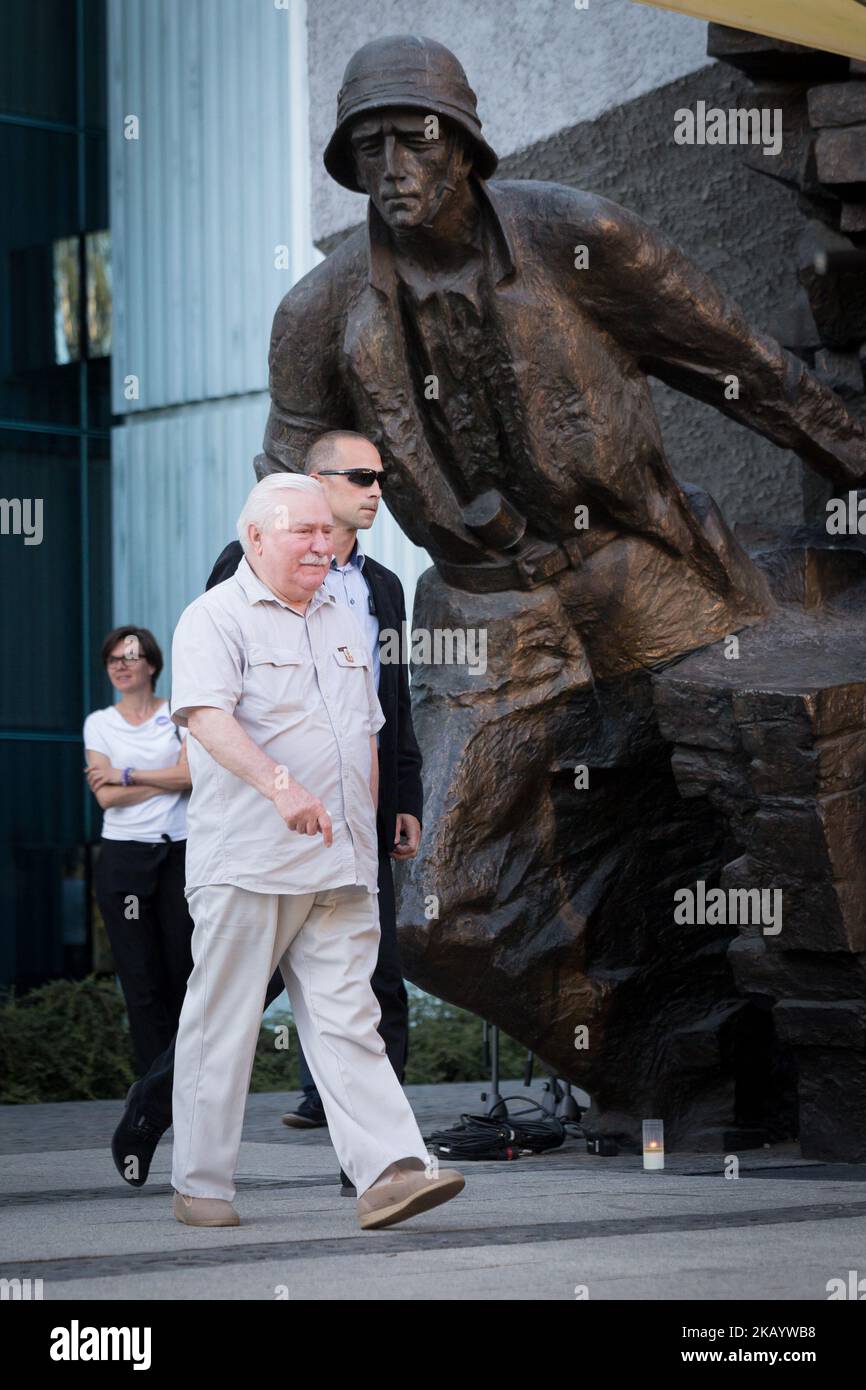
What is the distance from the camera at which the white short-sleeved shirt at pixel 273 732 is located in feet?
16.1

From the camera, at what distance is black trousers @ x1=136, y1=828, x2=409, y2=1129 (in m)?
5.82

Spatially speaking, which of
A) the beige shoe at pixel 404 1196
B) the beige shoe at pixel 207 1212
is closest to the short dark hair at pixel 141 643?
the beige shoe at pixel 207 1212

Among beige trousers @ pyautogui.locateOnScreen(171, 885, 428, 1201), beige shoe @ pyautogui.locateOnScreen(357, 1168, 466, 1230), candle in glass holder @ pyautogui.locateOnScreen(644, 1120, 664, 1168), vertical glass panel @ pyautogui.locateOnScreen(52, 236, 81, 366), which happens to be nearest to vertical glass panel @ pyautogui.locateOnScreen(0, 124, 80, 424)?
vertical glass panel @ pyautogui.locateOnScreen(52, 236, 81, 366)

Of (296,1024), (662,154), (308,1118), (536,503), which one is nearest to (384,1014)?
(296,1024)

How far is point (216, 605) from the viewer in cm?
502

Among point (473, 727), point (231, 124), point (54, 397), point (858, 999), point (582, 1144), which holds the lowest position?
point (582, 1144)

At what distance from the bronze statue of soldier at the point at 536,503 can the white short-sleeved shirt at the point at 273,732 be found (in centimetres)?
183

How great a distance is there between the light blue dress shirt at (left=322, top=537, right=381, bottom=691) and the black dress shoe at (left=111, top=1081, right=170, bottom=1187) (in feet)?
4.34

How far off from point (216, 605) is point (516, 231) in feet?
7.50

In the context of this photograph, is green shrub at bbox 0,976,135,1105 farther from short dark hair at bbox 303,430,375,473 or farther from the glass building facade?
short dark hair at bbox 303,430,375,473

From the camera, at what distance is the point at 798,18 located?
680cm
